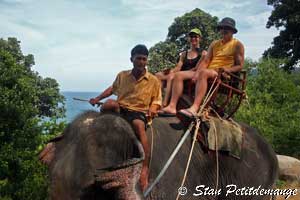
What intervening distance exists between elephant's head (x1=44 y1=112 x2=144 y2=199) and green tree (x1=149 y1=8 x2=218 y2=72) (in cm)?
1455

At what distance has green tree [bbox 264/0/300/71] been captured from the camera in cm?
2228

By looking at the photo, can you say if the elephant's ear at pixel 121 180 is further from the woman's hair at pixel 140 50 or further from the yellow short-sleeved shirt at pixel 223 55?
the yellow short-sleeved shirt at pixel 223 55

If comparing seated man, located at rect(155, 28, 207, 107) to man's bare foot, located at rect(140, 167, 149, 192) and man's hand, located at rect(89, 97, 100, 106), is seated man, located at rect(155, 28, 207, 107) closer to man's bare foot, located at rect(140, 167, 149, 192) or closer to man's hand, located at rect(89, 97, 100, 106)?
man's hand, located at rect(89, 97, 100, 106)

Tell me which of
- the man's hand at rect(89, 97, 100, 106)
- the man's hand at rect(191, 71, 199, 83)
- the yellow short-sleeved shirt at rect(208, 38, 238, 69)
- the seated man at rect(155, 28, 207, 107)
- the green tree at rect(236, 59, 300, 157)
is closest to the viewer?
the man's hand at rect(89, 97, 100, 106)

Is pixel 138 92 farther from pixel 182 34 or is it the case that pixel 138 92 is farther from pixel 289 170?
pixel 182 34

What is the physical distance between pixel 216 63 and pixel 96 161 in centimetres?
307

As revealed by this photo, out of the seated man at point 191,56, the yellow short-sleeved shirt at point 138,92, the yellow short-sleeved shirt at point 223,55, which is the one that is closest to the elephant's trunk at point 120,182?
the yellow short-sleeved shirt at point 138,92

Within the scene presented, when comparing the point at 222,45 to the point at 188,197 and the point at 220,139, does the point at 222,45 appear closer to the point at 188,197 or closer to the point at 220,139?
the point at 220,139

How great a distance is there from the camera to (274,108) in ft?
50.4

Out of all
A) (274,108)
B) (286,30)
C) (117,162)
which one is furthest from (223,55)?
(286,30)

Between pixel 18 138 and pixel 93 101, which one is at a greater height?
pixel 93 101

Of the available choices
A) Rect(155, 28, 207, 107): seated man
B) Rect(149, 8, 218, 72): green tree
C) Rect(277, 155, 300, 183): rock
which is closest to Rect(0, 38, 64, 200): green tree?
Rect(155, 28, 207, 107): seated man

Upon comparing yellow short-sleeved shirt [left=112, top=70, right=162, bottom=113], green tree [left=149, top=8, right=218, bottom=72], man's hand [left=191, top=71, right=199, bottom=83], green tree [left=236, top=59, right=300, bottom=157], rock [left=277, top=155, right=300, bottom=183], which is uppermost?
green tree [left=149, top=8, right=218, bottom=72]

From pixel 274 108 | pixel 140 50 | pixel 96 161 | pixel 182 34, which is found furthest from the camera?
pixel 182 34
